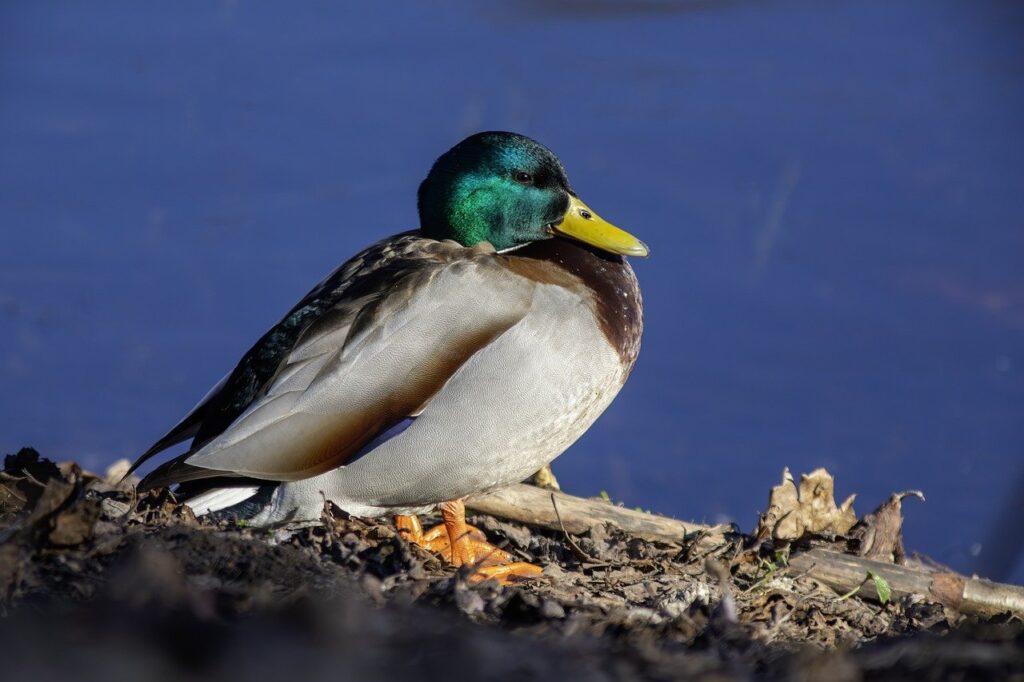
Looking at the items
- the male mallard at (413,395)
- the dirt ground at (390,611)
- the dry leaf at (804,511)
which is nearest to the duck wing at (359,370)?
the male mallard at (413,395)

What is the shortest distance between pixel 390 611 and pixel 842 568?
1.83m

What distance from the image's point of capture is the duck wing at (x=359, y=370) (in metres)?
3.61

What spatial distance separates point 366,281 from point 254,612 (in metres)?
1.65

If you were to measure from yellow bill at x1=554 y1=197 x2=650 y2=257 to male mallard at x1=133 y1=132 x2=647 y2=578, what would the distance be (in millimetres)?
321

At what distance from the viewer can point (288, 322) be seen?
12.9 feet

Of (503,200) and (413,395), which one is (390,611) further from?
(503,200)

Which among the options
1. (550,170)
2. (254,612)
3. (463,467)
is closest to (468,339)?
(463,467)

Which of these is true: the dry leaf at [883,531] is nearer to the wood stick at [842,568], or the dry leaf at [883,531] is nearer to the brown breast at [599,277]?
the wood stick at [842,568]

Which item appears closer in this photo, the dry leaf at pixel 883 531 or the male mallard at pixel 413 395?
the male mallard at pixel 413 395

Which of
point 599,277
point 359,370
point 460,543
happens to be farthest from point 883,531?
point 359,370

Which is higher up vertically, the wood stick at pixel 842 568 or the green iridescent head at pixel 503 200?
the green iridescent head at pixel 503 200

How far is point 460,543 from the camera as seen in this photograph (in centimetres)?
384

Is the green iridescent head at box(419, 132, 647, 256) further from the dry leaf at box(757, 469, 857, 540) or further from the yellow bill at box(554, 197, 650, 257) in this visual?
the dry leaf at box(757, 469, 857, 540)

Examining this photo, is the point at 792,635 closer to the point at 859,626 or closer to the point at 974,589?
the point at 859,626
